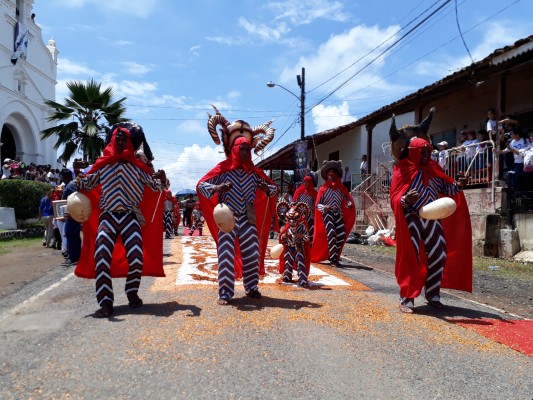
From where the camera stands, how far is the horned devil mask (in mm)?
6133

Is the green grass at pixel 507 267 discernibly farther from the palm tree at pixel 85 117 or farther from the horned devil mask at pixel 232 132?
the palm tree at pixel 85 117

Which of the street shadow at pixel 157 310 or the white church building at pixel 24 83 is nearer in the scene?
the street shadow at pixel 157 310

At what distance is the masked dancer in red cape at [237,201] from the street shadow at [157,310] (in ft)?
1.50

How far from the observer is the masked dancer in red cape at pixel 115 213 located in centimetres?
513

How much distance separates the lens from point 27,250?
1263 cm

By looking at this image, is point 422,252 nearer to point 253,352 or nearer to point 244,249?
point 244,249

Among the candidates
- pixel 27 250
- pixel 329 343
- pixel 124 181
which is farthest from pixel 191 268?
pixel 27 250

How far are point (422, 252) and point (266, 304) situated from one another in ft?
5.93

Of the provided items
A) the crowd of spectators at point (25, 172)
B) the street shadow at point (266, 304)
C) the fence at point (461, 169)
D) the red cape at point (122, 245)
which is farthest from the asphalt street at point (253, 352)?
the crowd of spectators at point (25, 172)

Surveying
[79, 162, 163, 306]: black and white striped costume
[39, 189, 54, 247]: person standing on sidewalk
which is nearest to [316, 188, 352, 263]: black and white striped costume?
[79, 162, 163, 306]: black and white striped costume

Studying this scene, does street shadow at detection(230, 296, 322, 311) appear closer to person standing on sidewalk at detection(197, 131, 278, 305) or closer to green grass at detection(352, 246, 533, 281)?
person standing on sidewalk at detection(197, 131, 278, 305)

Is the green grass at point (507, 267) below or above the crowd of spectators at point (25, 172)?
below

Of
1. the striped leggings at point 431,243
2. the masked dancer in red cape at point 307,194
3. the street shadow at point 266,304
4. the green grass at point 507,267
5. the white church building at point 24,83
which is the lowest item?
the street shadow at point 266,304

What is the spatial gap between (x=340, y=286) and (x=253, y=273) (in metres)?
1.60
